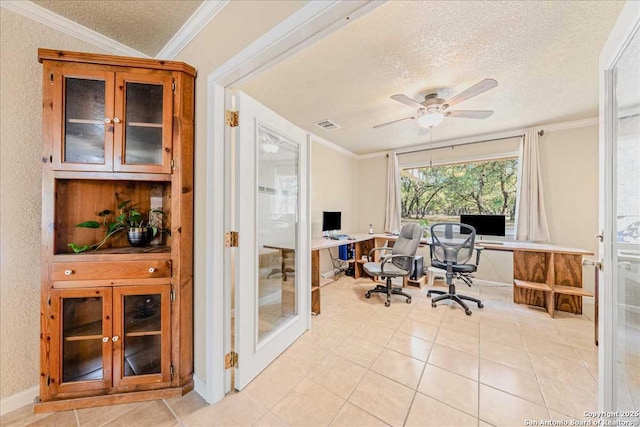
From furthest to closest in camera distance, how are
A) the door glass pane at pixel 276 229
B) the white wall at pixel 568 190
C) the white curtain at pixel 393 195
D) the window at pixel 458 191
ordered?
the white curtain at pixel 393 195, the window at pixel 458 191, the white wall at pixel 568 190, the door glass pane at pixel 276 229

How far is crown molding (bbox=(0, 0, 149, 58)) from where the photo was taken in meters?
1.43

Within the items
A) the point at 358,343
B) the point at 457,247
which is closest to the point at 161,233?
the point at 358,343

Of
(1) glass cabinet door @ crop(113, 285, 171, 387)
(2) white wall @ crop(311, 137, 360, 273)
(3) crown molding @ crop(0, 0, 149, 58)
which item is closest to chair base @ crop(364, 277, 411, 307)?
(2) white wall @ crop(311, 137, 360, 273)

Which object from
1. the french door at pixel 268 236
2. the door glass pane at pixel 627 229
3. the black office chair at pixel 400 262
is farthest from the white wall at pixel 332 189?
the door glass pane at pixel 627 229

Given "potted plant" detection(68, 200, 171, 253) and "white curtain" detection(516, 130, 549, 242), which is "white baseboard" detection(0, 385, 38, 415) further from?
"white curtain" detection(516, 130, 549, 242)

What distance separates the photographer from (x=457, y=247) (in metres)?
2.98

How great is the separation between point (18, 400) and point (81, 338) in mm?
523

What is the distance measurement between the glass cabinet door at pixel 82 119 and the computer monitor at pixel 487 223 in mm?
4514

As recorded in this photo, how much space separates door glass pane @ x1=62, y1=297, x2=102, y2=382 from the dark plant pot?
38cm

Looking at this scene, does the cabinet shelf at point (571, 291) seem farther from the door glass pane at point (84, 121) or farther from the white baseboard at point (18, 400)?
the white baseboard at point (18, 400)

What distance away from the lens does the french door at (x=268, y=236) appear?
155cm

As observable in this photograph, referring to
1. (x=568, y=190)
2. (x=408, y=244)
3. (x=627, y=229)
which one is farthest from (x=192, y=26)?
(x=568, y=190)

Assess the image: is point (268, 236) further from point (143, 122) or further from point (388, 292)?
point (388, 292)

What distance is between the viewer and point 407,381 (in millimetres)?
1677
